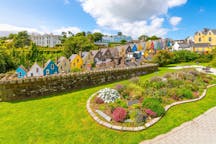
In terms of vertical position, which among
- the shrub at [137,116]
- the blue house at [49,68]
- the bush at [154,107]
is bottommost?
the shrub at [137,116]

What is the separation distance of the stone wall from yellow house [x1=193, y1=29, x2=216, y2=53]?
46644mm

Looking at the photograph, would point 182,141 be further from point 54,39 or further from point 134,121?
point 54,39

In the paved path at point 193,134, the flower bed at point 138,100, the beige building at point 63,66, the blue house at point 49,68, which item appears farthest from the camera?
the beige building at point 63,66

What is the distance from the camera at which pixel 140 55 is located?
3644cm

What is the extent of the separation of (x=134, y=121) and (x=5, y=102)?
28.4ft

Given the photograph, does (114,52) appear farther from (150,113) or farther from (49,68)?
(150,113)

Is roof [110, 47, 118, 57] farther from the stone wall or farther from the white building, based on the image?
the white building

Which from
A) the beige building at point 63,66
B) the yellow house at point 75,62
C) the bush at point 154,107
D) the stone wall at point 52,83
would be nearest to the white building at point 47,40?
the yellow house at point 75,62

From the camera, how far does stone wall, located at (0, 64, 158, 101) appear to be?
406 inches

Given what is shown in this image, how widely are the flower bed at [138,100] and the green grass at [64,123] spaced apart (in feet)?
2.04

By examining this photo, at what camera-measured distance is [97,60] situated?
30.9 metres

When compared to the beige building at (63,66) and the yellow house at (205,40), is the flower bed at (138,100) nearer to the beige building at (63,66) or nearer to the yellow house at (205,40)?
the beige building at (63,66)

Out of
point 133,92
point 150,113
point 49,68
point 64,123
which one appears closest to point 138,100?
point 133,92

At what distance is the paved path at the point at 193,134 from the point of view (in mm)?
5983
